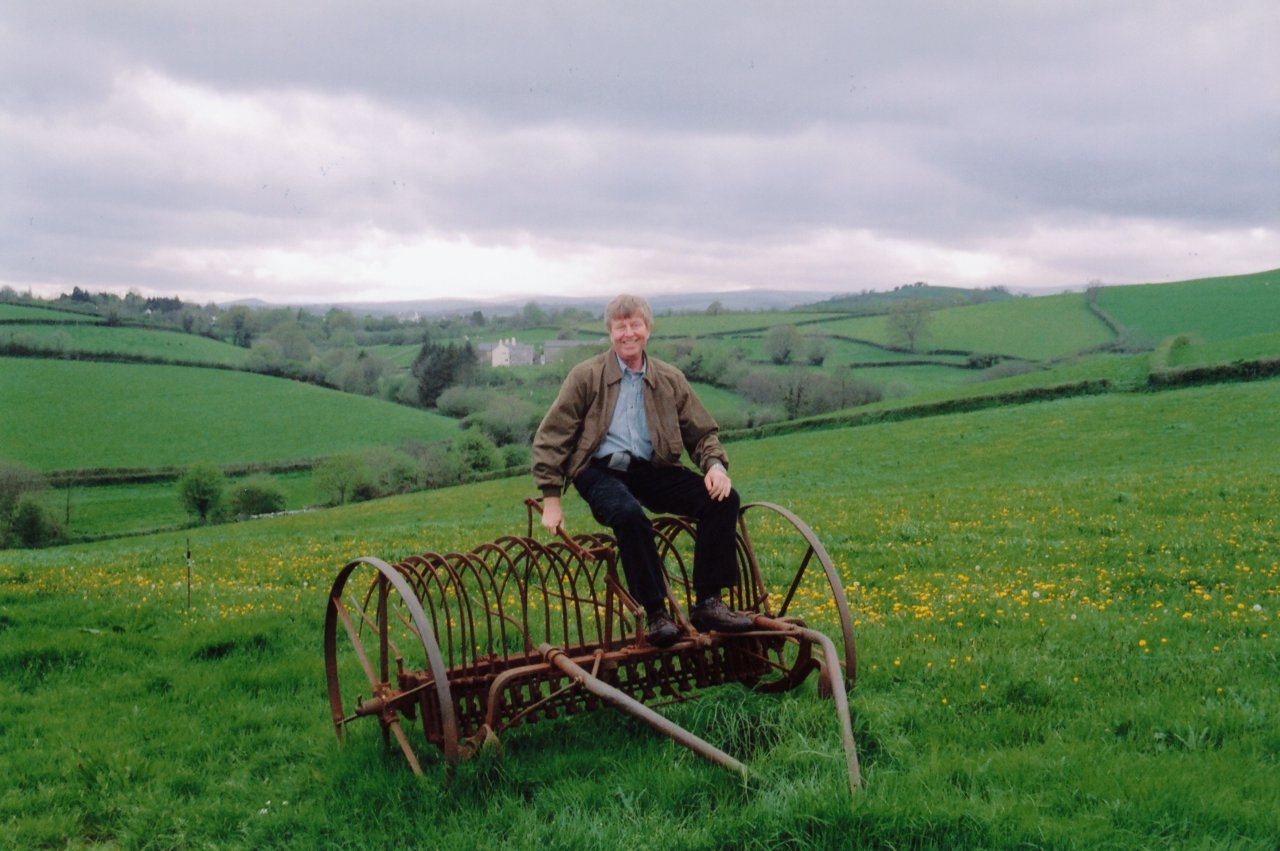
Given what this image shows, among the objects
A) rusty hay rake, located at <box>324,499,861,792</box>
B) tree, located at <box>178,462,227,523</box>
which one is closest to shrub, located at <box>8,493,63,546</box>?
tree, located at <box>178,462,227,523</box>

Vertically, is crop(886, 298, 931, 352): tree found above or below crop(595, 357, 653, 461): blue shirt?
above

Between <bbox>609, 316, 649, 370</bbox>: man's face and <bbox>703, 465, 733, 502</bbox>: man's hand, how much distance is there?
0.95 m

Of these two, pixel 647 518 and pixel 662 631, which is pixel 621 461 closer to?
pixel 647 518

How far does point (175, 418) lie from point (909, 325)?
2272 inches

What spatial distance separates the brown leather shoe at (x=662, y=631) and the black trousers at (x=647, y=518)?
4.1 inches

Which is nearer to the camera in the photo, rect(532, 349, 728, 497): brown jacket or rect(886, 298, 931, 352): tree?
rect(532, 349, 728, 497): brown jacket

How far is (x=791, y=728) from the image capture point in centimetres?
526

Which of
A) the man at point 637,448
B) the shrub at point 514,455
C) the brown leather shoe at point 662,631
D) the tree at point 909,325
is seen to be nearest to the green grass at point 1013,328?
the tree at point 909,325

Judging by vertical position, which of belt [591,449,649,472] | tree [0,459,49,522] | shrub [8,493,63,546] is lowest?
shrub [8,493,63,546]

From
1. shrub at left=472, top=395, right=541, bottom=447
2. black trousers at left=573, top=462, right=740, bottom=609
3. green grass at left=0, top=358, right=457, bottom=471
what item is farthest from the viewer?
shrub at left=472, top=395, right=541, bottom=447

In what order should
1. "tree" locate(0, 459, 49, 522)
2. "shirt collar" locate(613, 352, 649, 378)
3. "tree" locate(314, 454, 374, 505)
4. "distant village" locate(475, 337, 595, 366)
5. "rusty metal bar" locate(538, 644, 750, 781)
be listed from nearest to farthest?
1. "rusty metal bar" locate(538, 644, 750, 781)
2. "shirt collar" locate(613, 352, 649, 378)
3. "tree" locate(0, 459, 49, 522)
4. "tree" locate(314, 454, 374, 505)
5. "distant village" locate(475, 337, 595, 366)

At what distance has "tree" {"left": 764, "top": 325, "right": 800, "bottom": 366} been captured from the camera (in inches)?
3034

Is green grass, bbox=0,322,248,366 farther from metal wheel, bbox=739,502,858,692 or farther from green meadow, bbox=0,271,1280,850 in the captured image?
metal wheel, bbox=739,502,858,692

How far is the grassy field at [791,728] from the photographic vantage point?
4.40 m
